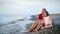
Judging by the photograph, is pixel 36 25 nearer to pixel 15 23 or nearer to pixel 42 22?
pixel 42 22

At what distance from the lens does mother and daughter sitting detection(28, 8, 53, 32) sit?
1.97 m

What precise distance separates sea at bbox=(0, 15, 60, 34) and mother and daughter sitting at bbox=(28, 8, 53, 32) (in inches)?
2.7

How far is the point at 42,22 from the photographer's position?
6.48ft

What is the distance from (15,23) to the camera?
1.98 m

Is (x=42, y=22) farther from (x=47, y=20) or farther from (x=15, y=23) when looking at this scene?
(x=15, y=23)

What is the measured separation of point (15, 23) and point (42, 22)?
42 cm

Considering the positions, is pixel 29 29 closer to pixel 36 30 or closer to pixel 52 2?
pixel 36 30

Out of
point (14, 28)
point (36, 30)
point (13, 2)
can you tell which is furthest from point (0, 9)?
point (36, 30)

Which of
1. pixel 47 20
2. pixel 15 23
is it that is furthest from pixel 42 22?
pixel 15 23

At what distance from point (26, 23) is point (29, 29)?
0.34 ft

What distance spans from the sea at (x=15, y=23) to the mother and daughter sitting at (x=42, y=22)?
0.23 feet

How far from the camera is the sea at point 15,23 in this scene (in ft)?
6.46

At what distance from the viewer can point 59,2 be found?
2.01 metres

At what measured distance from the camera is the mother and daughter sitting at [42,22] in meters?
1.97
